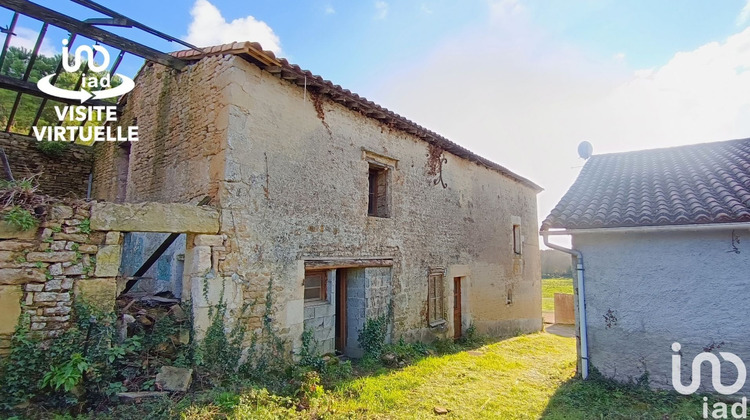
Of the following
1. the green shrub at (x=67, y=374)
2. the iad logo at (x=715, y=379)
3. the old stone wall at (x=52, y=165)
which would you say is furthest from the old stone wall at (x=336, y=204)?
the old stone wall at (x=52, y=165)

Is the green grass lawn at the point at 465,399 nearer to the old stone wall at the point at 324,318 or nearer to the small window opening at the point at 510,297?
the old stone wall at the point at 324,318

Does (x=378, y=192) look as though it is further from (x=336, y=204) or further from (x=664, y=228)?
(x=664, y=228)

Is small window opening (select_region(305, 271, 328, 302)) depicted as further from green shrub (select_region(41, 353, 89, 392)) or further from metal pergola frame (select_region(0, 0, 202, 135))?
metal pergola frame (select_region(0, 0, 202, 135))

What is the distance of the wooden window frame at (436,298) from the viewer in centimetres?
945

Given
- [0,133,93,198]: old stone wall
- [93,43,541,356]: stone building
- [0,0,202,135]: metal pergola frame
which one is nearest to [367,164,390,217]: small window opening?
[93,43,541,356]: stone building

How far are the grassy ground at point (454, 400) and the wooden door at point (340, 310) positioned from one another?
128cm

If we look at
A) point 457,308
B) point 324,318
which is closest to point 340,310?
point 324,318

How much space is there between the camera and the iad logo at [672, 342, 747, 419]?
4770 millimetres

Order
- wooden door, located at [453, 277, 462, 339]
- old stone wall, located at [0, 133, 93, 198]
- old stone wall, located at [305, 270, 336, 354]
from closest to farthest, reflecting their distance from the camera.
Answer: old stone wall, located at [305, 270, 336, 354] < old stone wall, located at [0, 133, 93, 198] < wooden door, located at [453, 277, 462, 339]

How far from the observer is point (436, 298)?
32.1ft

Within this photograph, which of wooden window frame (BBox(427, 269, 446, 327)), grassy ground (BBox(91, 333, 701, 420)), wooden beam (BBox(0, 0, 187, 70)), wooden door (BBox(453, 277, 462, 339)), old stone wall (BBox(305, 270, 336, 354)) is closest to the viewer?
grassy ground (BBox(91, 333, 701, 420))

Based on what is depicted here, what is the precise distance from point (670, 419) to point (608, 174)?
16.1 feet

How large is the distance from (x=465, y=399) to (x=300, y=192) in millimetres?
4183

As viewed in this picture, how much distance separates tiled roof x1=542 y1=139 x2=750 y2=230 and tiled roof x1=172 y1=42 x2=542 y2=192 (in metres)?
3.64
